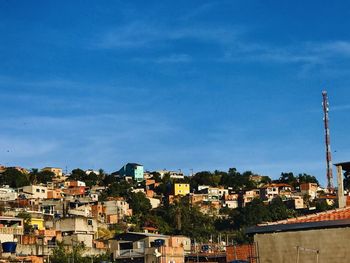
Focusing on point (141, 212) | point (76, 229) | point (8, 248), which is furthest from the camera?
point (141, 212)

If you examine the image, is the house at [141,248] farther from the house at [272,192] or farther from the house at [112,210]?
the house at [272,192]

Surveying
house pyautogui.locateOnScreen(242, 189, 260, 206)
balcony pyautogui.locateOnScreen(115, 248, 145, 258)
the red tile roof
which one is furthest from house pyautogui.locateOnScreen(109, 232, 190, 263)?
house pyautogui.locateOnScreen(242, 189, 260, 206)

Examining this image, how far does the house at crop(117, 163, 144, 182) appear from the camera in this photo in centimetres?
12781

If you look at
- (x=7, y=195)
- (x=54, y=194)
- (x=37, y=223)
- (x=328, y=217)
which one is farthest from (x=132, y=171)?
(x=328, y=217)

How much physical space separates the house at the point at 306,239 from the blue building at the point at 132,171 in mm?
112026

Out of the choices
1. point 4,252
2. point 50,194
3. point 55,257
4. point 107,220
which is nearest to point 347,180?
point 4,252

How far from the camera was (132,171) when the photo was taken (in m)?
129

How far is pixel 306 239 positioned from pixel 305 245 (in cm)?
13

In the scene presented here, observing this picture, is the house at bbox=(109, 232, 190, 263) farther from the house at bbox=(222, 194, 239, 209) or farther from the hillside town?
the house at bbox=(222, 194, 239, 209)

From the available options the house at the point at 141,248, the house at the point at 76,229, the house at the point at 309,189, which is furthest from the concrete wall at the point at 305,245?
the house at the point at 309,189

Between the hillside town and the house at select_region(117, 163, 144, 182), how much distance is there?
0.19 meters

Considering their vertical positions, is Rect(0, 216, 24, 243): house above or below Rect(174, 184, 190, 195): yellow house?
below

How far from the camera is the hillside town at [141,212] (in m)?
40.8

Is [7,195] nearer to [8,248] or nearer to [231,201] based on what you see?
[8,248]
